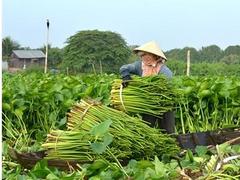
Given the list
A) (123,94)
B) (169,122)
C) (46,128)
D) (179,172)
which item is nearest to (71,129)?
(123,94)

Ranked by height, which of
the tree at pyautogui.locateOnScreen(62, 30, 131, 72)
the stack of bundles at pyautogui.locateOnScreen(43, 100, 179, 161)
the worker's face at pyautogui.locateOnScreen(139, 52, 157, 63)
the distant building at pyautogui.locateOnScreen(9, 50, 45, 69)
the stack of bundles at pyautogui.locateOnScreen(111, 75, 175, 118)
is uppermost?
the worker's face at pyautogui.locateOnScreen(139, 52, 157, 63)

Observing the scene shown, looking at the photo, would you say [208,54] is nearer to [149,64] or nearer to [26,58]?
[26,58]

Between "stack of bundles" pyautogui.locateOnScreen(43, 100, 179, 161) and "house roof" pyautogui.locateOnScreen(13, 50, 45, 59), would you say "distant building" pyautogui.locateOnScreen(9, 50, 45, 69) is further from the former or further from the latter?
"stack of bundles" pyautogui.locateOnScreen(43, 100, 179, 161)

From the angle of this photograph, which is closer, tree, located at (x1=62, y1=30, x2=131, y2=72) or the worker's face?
the worker's face

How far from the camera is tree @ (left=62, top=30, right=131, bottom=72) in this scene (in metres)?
35.3

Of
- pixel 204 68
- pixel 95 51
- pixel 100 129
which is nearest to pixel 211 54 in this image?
pixel 95 51

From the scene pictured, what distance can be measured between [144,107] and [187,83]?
2.58 meters

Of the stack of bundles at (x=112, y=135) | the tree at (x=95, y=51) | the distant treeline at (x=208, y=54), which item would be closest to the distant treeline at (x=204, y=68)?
the distant treeline at (x=208, y=54)

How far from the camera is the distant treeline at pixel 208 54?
3578 cm

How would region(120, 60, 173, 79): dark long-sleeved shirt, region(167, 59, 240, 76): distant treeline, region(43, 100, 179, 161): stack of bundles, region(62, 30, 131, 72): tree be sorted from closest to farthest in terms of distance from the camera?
1. region(43, 100, 179, 161): stack of bundles
2. region(120, 60, 173, 79): dark long-sleeved shirt
3. region(167, 59, 240, 76): distant treeline
4. region(62, 30, 131, 72): tree

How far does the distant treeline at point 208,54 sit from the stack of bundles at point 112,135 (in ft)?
105

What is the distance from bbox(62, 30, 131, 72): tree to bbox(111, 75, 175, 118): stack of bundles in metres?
30.1

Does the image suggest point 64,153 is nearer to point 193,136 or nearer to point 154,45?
point 193,136

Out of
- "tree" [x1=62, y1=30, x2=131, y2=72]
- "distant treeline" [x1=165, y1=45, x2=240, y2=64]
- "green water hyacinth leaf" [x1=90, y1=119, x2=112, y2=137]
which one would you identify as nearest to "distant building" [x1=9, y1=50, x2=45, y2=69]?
"tree" [x1=62, y1=30, x2=131, y2=72]
